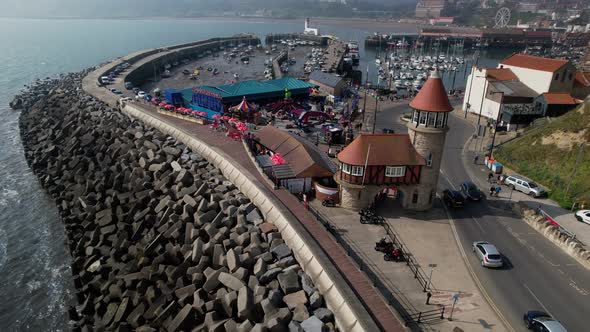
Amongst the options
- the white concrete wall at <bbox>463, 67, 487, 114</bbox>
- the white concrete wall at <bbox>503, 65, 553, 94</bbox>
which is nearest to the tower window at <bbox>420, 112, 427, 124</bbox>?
the white concrete wall at <bbox>463, 67, 487, 114</bbox>

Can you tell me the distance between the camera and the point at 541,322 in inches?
680

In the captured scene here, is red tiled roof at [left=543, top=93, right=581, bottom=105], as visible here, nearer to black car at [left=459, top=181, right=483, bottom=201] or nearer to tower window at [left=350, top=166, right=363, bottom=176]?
black car at [left=459, top=181, right=483, bottom=201]

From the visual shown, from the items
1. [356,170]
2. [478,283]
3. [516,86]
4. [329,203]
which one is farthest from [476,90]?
[478,283]

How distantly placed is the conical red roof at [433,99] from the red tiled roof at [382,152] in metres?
2.54

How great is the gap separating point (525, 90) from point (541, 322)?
143 ft

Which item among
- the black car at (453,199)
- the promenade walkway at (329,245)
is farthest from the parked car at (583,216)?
the promenade walkway at (329,245)

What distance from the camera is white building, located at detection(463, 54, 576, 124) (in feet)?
164

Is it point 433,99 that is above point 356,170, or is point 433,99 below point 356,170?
above

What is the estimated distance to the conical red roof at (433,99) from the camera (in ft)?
87.5

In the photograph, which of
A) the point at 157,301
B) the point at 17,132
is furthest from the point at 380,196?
the point at 17,132

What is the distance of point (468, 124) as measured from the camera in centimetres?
5238

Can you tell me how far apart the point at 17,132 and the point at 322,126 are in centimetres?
4102

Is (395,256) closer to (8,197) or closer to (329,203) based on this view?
(329,203)

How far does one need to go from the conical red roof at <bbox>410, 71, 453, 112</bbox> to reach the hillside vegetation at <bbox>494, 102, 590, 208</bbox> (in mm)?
12186
